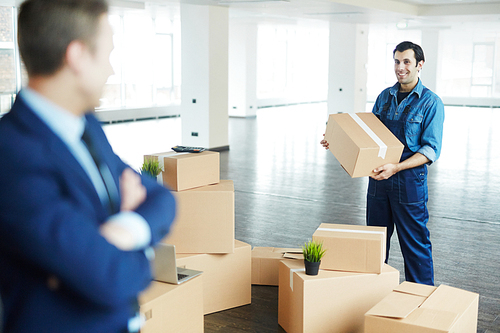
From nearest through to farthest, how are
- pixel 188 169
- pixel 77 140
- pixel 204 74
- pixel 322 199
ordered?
pixel 77 140
pixel 188 169
pixel 322 199
pixel 204 74

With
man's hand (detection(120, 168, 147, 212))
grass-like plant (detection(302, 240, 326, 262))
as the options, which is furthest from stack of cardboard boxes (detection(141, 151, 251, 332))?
man's hand (detection(120, 168, 147, 212))

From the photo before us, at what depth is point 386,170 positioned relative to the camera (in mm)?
2660

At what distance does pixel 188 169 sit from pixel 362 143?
94cm

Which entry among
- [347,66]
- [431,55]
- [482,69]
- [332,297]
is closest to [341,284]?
[332,297]

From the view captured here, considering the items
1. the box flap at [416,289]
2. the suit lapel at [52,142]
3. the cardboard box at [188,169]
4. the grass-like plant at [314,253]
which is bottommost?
the box flap at [416,289]

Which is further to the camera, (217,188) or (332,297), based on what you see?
(217,188)

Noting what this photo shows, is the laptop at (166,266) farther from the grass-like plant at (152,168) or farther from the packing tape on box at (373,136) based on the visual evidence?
the packing tape on box at (373,136)

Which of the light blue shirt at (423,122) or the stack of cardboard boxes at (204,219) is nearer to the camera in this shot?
the stack of cardboard boxes at (204,219)

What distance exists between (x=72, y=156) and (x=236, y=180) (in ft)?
19.5

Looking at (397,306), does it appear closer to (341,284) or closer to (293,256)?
(341,284)

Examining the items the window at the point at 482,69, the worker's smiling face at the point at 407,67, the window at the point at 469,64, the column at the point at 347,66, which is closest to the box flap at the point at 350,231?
the worker's smiling face at the point at 407,67

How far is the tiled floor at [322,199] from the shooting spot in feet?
10.5

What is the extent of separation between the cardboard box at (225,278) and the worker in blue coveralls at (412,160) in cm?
90

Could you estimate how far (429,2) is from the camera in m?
11.4
